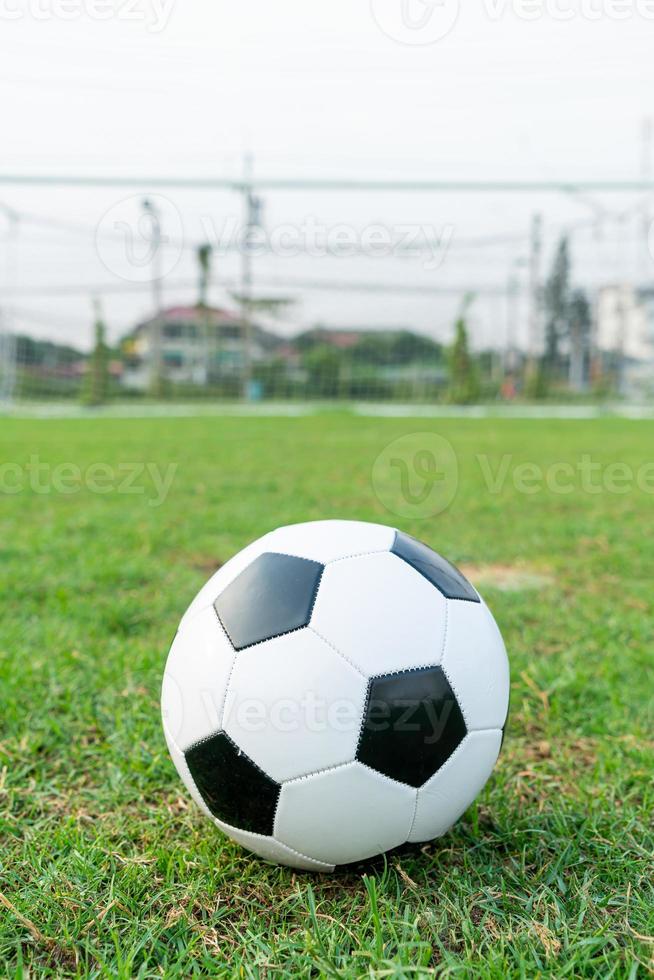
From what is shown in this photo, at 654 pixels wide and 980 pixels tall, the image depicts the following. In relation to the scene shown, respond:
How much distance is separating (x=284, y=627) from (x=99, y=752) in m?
0.84

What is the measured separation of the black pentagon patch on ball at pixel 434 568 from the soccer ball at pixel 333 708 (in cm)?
2

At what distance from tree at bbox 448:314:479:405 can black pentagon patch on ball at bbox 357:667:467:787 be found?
65.4 ft

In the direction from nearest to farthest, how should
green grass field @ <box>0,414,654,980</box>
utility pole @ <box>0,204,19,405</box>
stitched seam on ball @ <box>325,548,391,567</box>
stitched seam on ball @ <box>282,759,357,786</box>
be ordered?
green grass field @ <box>0,414,654,980</box> → stitched seam on ball @ <box>282,759,357,786</box> → stitched seam on ball @ <box>325,548,391,567</box> → utility pole @ <box>0,204,19,405</box>

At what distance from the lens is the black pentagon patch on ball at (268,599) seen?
158 cm

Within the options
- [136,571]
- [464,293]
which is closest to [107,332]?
[464,293]

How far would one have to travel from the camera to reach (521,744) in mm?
2176

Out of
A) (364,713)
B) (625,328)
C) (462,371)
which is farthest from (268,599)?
(625,328)

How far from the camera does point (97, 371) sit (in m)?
20.0

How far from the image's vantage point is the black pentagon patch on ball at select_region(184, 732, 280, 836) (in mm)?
1516

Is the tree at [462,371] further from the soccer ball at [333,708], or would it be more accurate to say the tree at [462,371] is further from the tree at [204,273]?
the soccer ball at [333,708]

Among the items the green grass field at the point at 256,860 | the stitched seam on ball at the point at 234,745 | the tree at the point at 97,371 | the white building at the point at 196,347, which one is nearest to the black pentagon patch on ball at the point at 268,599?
the stitched seam on ball at the point at 234,745

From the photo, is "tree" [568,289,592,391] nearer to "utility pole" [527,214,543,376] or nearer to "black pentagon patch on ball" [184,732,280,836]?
"utility pole" [527,214,543,376]

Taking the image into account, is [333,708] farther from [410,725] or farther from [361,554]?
[361,554]

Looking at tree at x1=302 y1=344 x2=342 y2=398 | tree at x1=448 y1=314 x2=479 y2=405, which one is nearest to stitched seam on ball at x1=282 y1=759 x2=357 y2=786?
tree at x1=302 y1=344 x2=342 y2=398
